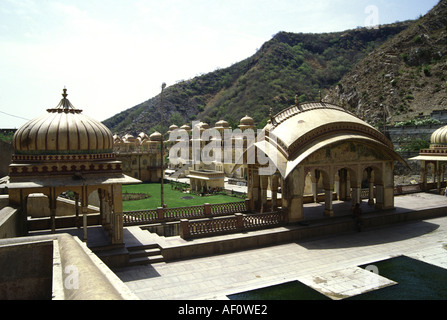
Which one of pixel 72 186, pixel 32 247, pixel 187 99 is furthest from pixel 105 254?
pixel 187 99

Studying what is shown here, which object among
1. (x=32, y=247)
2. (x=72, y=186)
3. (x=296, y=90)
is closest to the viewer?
(x=32, y=247)

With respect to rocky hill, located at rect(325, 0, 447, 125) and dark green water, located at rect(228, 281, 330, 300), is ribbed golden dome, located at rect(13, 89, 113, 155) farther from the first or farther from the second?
rocky hill, located at rect(325, 0, 447, 125)

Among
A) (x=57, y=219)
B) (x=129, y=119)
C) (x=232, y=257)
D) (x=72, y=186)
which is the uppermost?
(x=129, y=119)

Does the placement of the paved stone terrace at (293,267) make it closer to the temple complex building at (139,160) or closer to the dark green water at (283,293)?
the dark green water at (283,293)

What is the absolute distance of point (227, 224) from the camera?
14.9m

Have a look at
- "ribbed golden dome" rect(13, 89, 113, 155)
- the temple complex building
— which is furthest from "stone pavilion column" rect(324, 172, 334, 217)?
the temple complex building

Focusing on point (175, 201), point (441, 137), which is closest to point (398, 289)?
point (441, 137)

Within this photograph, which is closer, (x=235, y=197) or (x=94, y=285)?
(x=94, y=285)

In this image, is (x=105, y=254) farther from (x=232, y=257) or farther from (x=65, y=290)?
(x=65, y=290)

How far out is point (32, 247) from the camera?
7.27m

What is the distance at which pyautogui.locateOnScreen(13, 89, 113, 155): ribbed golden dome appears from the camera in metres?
11.9

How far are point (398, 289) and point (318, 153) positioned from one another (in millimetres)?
7003

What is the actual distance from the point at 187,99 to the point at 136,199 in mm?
95022

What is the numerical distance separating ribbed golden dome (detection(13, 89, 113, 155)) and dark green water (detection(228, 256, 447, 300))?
6969 mm
